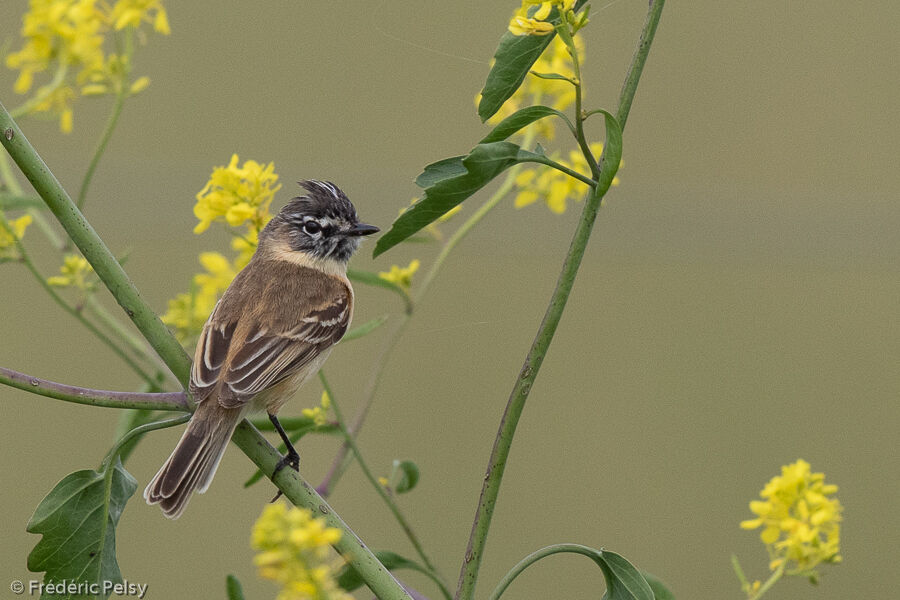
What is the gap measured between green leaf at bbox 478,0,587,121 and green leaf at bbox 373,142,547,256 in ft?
0.15

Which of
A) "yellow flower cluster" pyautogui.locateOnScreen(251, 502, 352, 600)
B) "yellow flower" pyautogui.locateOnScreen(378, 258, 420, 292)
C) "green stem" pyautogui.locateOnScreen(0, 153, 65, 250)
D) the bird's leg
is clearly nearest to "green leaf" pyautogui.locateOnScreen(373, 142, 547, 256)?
the bird's leg

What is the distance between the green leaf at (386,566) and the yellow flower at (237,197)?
45cm

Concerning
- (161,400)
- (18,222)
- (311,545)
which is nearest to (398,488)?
(161,400)

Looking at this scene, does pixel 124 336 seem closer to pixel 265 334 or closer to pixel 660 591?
pixel 265 334

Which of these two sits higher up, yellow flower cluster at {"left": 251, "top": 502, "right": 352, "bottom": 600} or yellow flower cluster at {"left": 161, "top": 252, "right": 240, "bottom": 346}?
yellow flower cluster at {"left": 251, "top": 502, "right": 352, "bottom": 600}

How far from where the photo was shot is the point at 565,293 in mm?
846

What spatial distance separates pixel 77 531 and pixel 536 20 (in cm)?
64

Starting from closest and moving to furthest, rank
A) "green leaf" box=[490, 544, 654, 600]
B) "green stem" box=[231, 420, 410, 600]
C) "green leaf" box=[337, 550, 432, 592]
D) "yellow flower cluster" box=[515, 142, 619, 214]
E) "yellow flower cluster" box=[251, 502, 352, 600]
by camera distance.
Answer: "yellow flower cluster" box=[251, 502, 352, 600] < "green stem" box=[231, 420, 410, 600] < "green leaf" box=[490, 544, 654, 600] < "green leaf" box=[337, 550, 432, 592] < "yellow flower cluster" box=[515, 142, 619, 214]

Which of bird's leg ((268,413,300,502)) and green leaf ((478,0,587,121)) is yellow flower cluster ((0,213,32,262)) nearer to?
bird's leg ((268,413,300,502))

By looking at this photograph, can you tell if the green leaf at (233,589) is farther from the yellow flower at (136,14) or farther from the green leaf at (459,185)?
the yellow flower at (136,14)

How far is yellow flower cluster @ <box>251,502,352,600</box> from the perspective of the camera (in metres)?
0.48

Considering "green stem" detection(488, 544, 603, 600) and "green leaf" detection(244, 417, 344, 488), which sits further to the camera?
"green leaf" detection(244, 417, 344, 488)

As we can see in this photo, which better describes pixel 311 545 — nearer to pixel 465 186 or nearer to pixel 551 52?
pixel 465 186

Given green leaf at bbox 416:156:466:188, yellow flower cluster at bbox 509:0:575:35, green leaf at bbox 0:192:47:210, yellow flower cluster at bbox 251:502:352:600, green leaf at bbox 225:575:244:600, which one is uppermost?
yellow flower cluster at bbox 509:0:575:35
